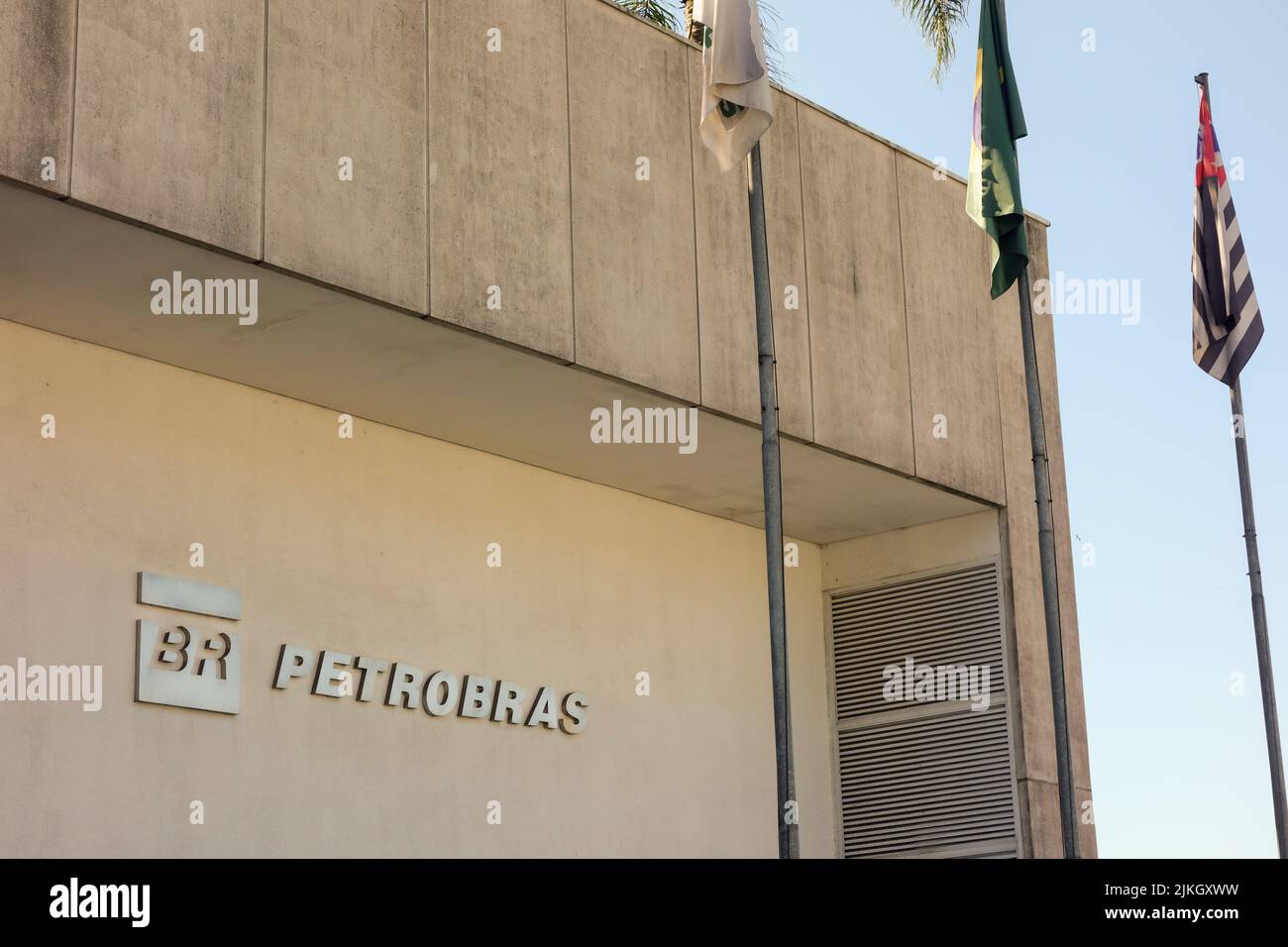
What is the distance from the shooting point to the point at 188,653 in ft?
34.1

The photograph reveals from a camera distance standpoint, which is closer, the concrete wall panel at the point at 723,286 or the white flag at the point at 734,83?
the white flag at the point at 734,83

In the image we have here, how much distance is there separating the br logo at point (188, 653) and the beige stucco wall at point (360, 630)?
0.25 ft

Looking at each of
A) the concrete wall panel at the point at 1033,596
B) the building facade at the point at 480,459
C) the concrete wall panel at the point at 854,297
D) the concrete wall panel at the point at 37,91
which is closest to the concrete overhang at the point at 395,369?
the building facade at the point at 480,459

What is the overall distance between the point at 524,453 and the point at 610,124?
2.36m

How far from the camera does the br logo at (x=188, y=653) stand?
10.2 metres

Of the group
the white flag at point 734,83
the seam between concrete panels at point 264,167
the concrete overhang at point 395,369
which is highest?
the white flag at point 734,83

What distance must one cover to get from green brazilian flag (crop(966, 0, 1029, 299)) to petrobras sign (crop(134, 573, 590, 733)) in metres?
4.14

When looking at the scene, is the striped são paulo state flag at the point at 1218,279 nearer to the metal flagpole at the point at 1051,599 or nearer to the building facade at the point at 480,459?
the building facade at the point at 480,459

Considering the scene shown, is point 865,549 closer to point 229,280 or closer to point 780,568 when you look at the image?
point 780,568

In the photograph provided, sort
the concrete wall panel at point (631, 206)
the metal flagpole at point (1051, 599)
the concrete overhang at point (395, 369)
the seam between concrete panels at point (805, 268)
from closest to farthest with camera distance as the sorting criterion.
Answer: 1. the concrete overhang at point (395, 369)
2. the concrete wall panel at point (631, 206)
3. the metal flagpole at point (1051, 599)
4. the seam between concrete panels at point (805, 268)

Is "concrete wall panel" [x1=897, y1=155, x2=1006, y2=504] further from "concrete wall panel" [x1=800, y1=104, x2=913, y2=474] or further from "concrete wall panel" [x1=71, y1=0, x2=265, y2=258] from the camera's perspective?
"concrete wall panel" [x1=71, y1=0, x2=265, y2=258]

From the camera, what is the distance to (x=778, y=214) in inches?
505

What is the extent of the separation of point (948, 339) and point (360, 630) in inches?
205
